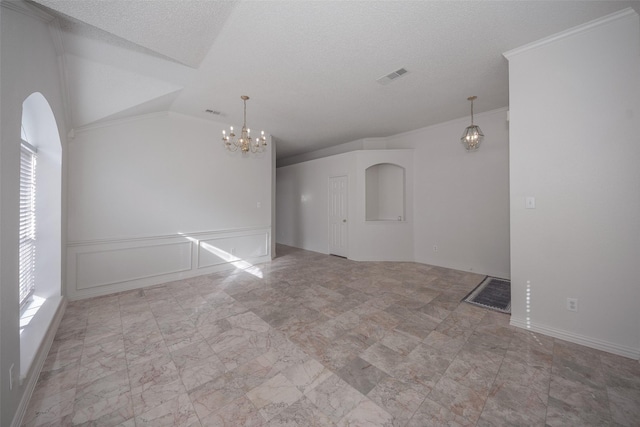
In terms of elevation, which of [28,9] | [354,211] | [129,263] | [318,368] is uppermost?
[28,9]

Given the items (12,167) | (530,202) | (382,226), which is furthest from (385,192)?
(12,167)

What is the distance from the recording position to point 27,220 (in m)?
2.43

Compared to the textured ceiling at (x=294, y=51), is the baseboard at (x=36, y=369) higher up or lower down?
lower down

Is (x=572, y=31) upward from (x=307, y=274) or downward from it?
upward

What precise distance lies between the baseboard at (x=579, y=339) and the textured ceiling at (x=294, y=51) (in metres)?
2.92

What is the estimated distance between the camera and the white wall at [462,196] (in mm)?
4102

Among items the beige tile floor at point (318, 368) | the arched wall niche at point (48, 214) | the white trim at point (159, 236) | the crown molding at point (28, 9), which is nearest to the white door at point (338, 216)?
the white trim at point (159, 236)

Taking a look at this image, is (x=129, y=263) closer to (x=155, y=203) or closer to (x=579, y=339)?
(x=155, y=203)

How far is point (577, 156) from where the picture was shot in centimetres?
222

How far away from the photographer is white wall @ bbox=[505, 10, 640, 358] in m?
2.03

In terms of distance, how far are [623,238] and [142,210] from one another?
5827 mm

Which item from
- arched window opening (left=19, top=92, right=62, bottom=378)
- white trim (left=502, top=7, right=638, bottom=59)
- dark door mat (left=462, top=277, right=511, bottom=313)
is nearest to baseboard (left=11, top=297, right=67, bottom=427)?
arched window opening (left=19, top=92, right=62, bottom=378)

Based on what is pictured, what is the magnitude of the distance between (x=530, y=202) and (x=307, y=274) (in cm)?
341

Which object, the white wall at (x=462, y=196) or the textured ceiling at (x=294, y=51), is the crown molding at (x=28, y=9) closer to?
the textured ceiling at (x=294, y=51)
